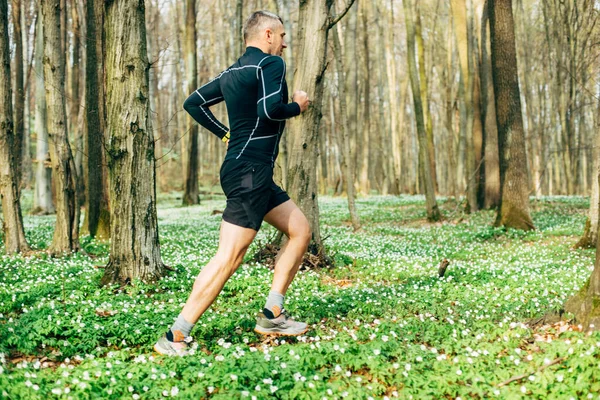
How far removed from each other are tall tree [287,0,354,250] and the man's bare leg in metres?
4.34

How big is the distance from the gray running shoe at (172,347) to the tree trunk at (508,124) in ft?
38.4

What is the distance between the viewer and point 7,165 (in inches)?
414

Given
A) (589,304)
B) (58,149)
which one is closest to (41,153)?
(58,149)

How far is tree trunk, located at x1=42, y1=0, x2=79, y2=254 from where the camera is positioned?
10.6 meters

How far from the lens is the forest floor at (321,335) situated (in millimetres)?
4000

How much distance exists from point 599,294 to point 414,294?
243 cm

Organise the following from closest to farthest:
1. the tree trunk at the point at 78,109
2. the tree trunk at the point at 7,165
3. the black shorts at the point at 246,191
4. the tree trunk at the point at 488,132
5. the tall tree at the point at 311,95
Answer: the black shorts at the point at 246,191 < the tall tree at the point at 311,95 < the tree trunk at the point at 7,165 < the tree trunk at the point at 78,109 < the tree trunk at the point at 488,132

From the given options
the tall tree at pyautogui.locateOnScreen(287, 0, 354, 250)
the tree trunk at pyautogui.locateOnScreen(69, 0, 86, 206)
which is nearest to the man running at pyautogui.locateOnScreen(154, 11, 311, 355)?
the tall tree at pyautogui.locateOnScreen(287, 0, 354, 250)

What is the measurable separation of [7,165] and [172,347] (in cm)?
770

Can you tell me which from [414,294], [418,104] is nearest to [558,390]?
[414,294]

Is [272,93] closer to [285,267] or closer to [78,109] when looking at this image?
[285,267]

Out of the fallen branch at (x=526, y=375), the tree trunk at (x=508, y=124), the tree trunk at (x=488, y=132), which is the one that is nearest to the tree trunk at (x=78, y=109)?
the fallen branch at (x=526, y=375)

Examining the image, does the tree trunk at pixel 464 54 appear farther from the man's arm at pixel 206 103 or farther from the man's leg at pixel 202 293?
the man's leg at pixel 202 293

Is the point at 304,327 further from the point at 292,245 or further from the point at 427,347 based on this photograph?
the point at 427,347
